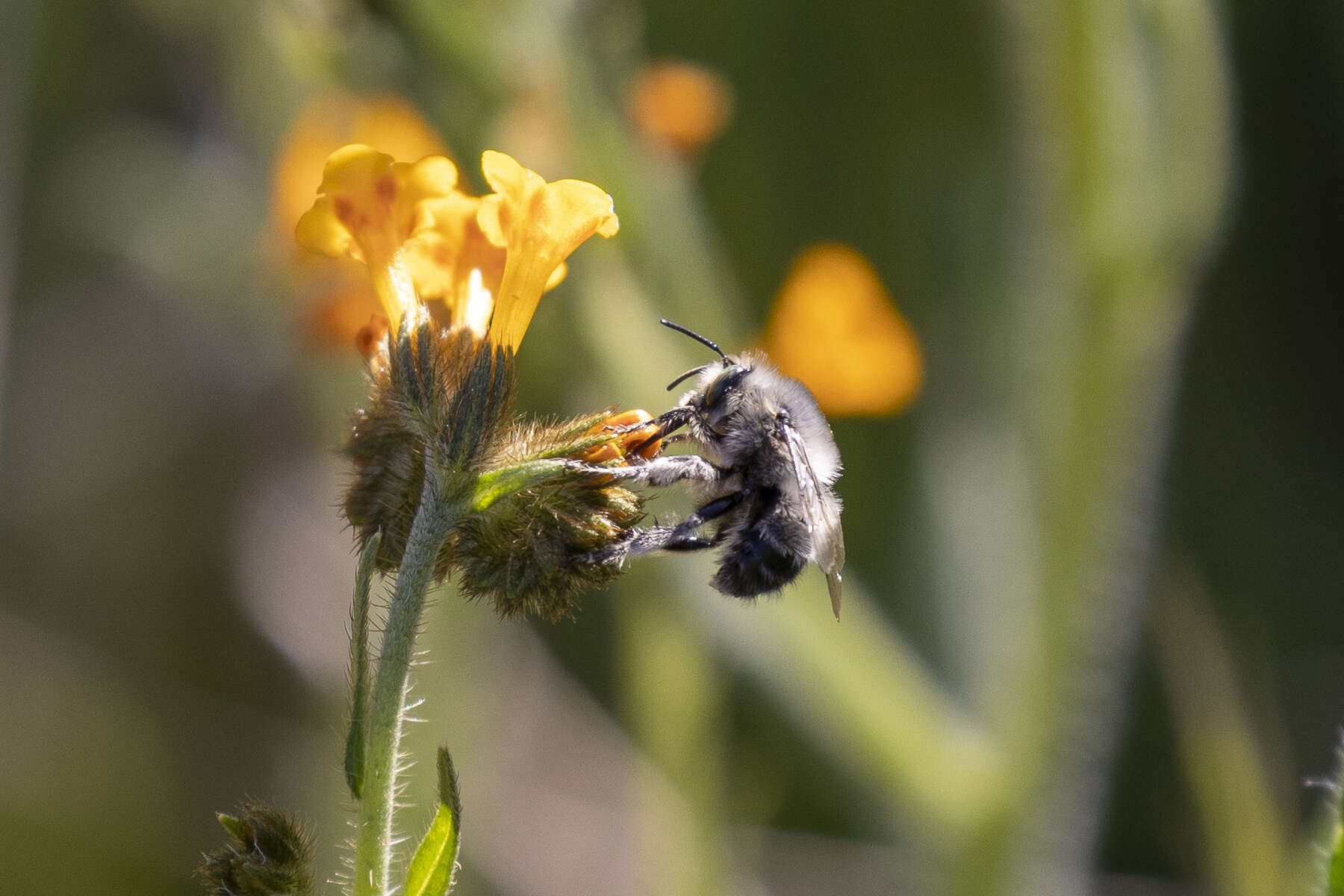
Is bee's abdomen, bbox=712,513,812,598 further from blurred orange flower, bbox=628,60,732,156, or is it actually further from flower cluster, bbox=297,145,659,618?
blurred orange flower, bbox=628,60,732,156

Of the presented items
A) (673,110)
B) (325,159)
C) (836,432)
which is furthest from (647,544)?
(836,432)

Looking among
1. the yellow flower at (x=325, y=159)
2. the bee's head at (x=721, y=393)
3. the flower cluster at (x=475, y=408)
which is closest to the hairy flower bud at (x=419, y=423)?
the flower cluster at (x=475, y=408)

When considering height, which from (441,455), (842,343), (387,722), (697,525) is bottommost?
(387,722)

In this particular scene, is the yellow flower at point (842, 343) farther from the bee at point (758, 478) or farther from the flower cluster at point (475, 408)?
the flower cluster at point (475, 408)

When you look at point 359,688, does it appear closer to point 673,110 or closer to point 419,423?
point 419,423

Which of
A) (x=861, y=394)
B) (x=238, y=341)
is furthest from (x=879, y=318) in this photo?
(x=238, y=341)

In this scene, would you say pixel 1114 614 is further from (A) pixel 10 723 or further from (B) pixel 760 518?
(A) pixel 10 723

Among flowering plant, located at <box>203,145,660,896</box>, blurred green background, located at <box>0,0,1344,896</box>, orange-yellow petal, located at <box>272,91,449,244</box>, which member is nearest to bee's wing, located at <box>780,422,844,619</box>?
flowering plant, located at <box>203,145,660,896</box>
